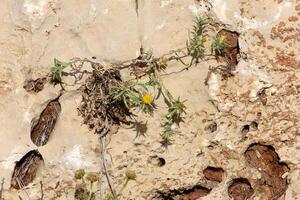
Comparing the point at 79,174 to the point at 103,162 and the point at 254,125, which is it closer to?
the point at 103,162

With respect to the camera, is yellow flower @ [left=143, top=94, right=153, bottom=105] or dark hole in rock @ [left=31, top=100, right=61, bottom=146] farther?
dark hole in rock @ [left=31, top=100, right=61, bottom=146]

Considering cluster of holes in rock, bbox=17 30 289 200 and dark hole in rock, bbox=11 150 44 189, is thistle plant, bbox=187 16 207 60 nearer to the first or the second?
cluster of holes in rock, bbox=17 30 289 200

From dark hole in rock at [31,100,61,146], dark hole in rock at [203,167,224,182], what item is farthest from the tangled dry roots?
dark hole in rock at [203,167,224,182]

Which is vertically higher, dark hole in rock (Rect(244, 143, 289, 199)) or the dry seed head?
dark hole in rock (Rect(244, 143, 289, 199))

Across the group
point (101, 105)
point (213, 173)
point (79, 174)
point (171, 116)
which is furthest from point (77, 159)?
point (213, 173)

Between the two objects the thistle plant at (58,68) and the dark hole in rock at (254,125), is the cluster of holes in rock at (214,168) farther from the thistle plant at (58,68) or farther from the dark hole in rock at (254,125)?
the thistle plant at (58,68)

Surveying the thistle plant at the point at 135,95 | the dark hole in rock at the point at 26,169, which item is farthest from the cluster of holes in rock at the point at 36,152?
the thistle plant at the point at 135,95

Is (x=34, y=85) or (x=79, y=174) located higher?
(x=34, y=85)
